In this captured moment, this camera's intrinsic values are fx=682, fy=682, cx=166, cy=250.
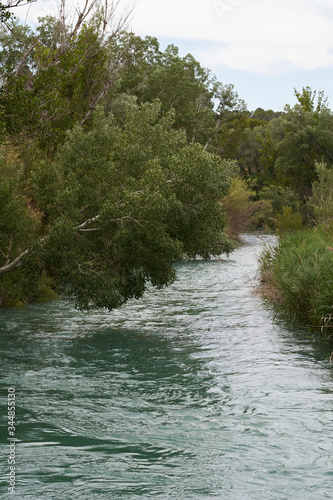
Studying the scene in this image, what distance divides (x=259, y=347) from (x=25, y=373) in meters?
4.88

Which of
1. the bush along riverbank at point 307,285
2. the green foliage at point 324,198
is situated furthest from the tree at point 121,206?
the green foliage at point 324,198

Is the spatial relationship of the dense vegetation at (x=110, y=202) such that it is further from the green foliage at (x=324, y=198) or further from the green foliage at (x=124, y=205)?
the green foliage at (x=324, y=198)

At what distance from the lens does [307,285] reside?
15109 millimetres

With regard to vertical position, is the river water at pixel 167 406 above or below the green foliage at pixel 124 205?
below

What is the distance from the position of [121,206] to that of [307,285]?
14.8 feet

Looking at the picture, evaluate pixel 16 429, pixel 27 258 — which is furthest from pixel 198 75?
pixel 16 429

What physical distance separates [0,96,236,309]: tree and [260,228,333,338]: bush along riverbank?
209 cm

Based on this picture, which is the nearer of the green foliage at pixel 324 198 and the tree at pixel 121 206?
the tree at pixel 121 206

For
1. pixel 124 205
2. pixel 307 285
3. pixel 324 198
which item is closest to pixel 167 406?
pixel 124 205

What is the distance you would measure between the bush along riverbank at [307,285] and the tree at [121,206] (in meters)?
2.09

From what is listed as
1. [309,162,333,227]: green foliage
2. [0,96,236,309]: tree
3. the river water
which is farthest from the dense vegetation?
[309,162,333,227]: green foliage

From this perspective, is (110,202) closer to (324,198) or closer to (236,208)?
(236,208)

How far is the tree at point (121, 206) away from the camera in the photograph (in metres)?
14.0

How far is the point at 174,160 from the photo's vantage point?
14.6 m
